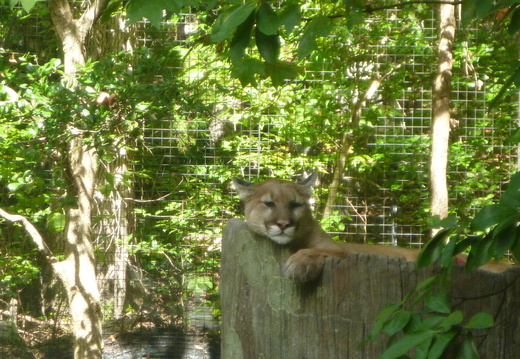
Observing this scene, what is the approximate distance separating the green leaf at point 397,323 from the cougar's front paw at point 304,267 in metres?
0.55

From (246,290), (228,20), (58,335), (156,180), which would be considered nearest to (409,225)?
(156,180)

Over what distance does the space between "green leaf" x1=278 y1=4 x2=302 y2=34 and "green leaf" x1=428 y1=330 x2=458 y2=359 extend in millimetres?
1098

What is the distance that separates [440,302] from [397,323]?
16 cm

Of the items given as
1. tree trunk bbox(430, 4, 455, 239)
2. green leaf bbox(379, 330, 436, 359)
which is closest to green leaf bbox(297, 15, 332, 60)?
green leaf bbox(379, 330, 436, 359)

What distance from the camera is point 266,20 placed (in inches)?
89.9

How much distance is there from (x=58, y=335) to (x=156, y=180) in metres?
2.13

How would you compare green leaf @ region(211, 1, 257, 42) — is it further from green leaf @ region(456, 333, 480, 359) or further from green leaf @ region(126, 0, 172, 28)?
green leaf @ region(456, 333, 480, 359)

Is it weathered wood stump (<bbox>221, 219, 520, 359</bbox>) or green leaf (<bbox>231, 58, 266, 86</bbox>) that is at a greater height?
green leaf (<bbox>231, 58, 266, 86</bbox>)

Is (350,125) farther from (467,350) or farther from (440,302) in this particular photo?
(467,350)

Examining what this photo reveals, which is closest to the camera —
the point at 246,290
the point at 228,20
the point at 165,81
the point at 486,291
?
the point at 228,20

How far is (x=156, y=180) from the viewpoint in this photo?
→ 8484 mm

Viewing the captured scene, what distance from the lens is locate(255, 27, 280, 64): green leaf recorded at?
2.40 m

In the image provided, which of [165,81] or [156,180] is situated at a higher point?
[165,81]

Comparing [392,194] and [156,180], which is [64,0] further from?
[392,194]
